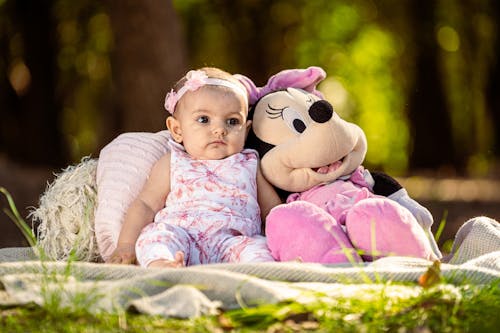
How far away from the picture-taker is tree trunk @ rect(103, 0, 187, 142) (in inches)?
322

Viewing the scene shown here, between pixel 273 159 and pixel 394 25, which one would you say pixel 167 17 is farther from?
pixel 394 25

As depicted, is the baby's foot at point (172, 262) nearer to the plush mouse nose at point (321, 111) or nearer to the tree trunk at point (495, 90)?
the plush mouse nose at point (321, 111)

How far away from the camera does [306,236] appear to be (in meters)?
3.42

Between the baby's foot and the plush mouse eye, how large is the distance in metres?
0.96

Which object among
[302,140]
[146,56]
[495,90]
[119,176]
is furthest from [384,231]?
[495,90]

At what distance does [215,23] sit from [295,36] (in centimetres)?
175

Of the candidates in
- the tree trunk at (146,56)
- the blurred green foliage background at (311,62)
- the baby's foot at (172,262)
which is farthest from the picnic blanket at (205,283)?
Answer: the blurred green foliage background at (311,62)

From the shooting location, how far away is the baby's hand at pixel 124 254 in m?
3.80

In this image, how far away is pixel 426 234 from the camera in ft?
12.3

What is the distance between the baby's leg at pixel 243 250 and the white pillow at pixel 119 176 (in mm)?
586

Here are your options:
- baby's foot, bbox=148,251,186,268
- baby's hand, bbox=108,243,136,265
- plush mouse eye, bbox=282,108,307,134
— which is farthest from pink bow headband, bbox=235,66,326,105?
baby's foot, bbox=148,251,186,268

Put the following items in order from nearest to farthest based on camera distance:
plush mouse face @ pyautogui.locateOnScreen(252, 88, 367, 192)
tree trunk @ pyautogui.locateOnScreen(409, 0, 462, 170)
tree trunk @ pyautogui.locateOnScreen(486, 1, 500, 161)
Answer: plush mouse face @ pyautogui.locateOnScreen(252, 88, 367, 192) → tree trunk @ pyautogui.locateOnScreen(486, 1, 500, 161) → tree trunk @ pyautogui.locateOnScreen(409, 0, 462, 170)

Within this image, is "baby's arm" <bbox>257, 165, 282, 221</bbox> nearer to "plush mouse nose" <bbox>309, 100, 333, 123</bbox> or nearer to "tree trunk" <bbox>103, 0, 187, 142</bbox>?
"plush mouse nose" <bbox>309, 100, 333, 123</bbox>

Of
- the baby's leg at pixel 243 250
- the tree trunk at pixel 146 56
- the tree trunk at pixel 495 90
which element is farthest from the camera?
the tree trunk at pixel 495 90
